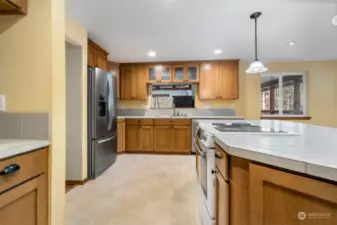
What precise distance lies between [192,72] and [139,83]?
4.50ft

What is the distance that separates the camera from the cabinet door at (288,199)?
Answer: 2.52 ft

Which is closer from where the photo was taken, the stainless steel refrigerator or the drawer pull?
→ the drawer pull

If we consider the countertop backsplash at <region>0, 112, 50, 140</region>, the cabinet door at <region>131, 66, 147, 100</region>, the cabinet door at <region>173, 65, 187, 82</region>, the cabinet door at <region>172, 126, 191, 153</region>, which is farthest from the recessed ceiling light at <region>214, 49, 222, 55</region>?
the countertop backsplash at <region>0, 112, 50, 140</region>

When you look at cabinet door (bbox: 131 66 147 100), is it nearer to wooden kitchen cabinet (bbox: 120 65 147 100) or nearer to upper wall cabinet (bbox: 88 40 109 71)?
wooden kitchen cabinet (bbox: 120 65 147 100)

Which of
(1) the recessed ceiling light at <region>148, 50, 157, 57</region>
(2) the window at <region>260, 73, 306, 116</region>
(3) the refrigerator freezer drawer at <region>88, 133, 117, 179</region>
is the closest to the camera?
(3) the refrigerator freezer drawer at <region>88, 133, 117, 179</region>

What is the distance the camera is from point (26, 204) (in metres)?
1.20

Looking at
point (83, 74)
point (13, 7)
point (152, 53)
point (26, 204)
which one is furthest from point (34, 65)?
point (152, 53)

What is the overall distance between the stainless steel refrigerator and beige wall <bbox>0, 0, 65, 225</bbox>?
6.37 ft

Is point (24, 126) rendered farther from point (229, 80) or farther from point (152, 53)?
point (229, 80)

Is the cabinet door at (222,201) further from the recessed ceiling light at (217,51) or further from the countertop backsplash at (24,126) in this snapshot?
the recessed ceiling light at (217,51)

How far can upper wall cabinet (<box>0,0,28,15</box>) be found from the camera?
4.21ft

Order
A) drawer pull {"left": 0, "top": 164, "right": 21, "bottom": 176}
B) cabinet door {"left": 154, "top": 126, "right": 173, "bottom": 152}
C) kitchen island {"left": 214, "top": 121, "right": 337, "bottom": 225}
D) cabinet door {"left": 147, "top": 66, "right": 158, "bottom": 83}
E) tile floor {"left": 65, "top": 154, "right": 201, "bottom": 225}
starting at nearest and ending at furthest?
1. kitchen island {"left": 214, "top": 121, "right": 337, "bottom": 225}
2. drawer pull {"left": 0, "top": 164, "right": 21, "bottom": 176}
3. tile floor {"left": 65, "top": 154, "right": 201, "bottom": 225}
4. cabinet door {"left": 154, "top": 126, "right": 173, "bottom": 152}
5. cabinet door {"left": 147, "top": 66, "right": 158, "bottom": 83}

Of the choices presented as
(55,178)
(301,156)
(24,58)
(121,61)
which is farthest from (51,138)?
(121,61)

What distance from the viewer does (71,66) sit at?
125 inches
